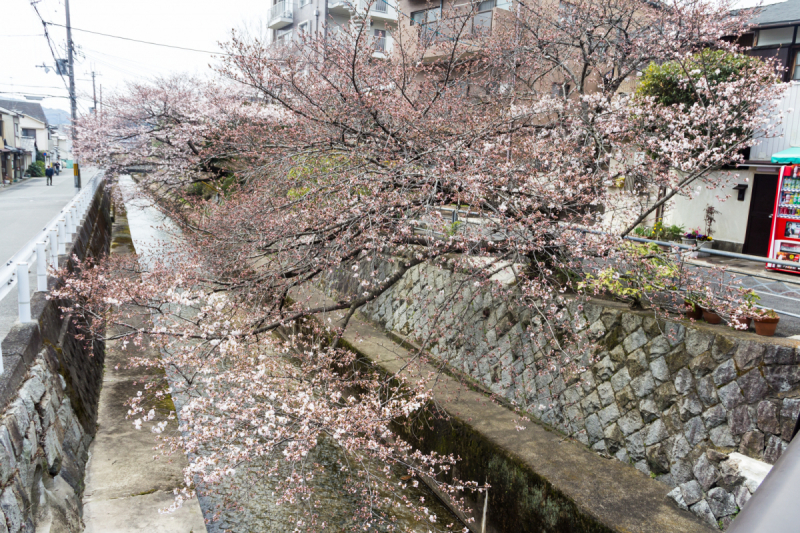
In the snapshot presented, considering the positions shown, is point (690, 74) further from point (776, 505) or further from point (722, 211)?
point (776, 505)

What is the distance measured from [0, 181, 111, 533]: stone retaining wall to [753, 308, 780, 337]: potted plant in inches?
239

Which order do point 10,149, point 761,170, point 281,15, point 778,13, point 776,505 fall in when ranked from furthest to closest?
point 10,149
point 281,15
point 778,13
point 761,170
point 776,505

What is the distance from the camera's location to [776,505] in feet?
1.65

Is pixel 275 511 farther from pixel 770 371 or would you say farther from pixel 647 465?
pixel 770 371

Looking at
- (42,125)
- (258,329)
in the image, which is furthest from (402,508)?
(42,125)

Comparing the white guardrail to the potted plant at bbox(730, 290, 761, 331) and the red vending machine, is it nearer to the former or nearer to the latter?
the potted plant at bbox(730, 290, 761, 331)

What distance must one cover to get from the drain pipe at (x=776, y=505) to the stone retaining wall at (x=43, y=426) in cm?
415

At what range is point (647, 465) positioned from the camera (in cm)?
531

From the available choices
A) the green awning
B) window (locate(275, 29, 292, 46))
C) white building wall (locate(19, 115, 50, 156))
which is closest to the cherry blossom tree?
the green awning

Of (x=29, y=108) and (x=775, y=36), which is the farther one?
(x=29, y=108)

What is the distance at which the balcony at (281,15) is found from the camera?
30703 mm

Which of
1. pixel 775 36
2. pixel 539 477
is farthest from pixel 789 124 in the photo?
pixel 539 477

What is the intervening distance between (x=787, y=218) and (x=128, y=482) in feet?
38.4

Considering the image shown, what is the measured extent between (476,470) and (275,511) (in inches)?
94.2
